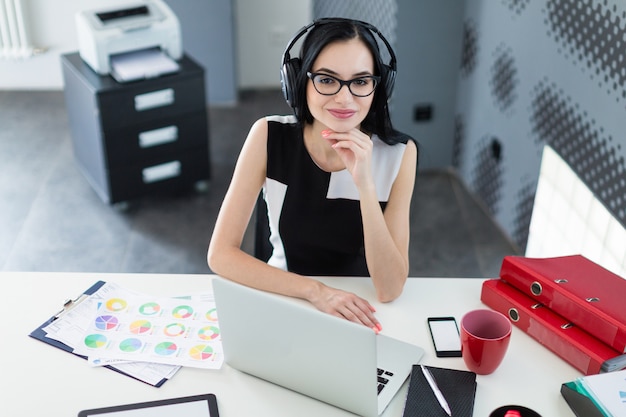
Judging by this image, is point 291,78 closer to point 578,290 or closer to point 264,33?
point 578,290

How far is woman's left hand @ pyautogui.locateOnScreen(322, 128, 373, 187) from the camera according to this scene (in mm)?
1753

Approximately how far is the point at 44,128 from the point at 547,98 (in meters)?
2.81

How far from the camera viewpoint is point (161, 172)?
11.7 feet

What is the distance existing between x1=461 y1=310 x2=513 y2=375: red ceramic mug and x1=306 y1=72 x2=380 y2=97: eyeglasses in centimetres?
57

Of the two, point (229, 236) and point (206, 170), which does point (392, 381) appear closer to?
point (229, 236)

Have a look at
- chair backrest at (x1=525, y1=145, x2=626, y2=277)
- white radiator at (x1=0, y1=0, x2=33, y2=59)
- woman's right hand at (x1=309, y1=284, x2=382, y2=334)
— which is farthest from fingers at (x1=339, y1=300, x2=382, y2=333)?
white radiator at (x1=0, y1=0, x2=33, y2=59)

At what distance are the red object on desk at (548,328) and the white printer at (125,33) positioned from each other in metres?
2.14

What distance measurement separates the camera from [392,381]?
1478 mm

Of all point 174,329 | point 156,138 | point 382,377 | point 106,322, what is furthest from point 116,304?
point 156,138

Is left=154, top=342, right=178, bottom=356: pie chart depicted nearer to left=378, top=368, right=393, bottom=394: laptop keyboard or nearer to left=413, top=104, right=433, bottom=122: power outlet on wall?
left=378, top=368, right=393, bottom=394: laptop keyboard

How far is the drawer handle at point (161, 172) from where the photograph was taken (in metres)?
3.54

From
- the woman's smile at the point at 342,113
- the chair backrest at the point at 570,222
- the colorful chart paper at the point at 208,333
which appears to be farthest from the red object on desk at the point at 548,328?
the chair backrest at the point at 570,222

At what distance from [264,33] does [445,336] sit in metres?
3.41

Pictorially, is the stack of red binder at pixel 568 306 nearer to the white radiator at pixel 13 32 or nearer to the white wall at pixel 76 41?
the white wall at pixel 76 41
